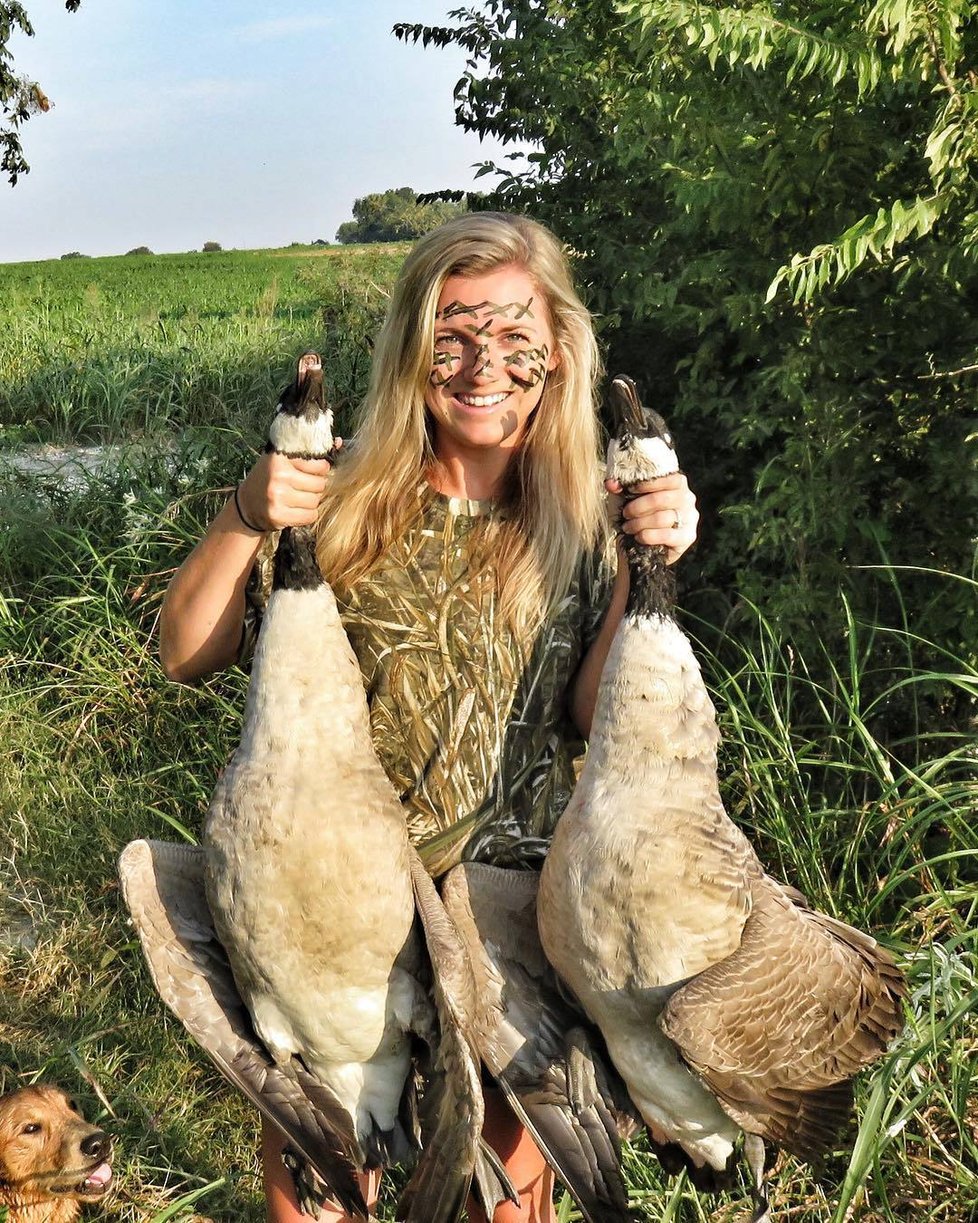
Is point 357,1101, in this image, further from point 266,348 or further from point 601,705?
point 266,348

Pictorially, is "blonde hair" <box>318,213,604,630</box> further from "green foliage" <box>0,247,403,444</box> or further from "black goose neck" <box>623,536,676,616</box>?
"green foliage" <box>0,247,403,444</box>

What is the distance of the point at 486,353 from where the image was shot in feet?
8.45

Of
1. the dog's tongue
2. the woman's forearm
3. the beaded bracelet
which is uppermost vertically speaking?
the beaded bracelet

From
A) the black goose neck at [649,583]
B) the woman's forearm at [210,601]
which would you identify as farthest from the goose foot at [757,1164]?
the woman's forearm at [210,601]

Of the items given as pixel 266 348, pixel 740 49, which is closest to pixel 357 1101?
pixel 740 49

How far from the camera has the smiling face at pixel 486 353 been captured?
102 inches

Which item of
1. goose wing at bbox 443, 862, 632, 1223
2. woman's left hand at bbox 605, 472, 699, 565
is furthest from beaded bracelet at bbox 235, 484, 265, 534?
goose wing at bbox 443, 862, 632, 1223

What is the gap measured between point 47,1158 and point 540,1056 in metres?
1.59

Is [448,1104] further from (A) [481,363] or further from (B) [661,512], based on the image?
(A) [481,363]

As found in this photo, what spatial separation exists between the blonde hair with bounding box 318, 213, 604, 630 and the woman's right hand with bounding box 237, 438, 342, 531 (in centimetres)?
44

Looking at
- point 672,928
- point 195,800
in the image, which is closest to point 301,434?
point 672,928

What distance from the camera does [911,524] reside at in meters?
3.55

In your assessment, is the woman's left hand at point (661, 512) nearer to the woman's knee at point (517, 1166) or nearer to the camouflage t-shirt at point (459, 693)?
the camouflage t-shirt at point (459, 693)

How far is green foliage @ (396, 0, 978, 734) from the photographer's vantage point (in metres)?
2.80
